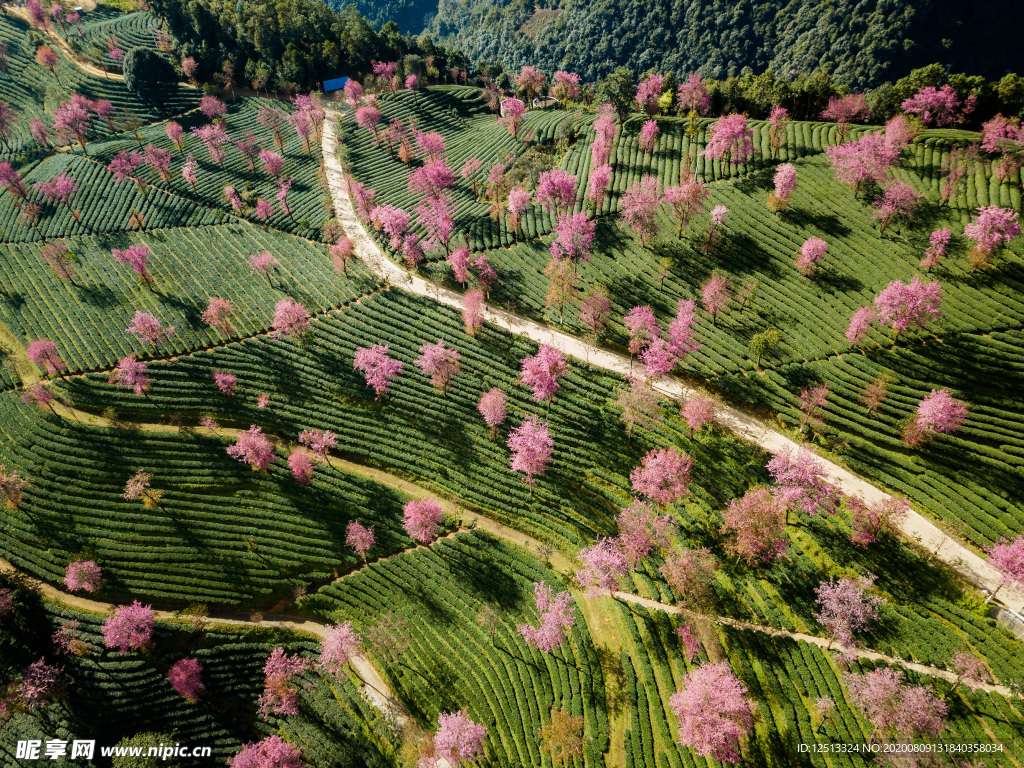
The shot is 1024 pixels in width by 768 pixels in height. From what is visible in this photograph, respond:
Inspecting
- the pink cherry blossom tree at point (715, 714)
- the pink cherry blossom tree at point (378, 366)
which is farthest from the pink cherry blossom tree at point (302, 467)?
the pink cherry blossom tree at point (715, 714)

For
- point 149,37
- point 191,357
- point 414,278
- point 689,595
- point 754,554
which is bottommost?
point 689,595

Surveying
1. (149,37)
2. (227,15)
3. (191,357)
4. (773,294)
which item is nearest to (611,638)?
(773,294)

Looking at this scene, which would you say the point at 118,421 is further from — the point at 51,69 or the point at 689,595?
the point at 51,69

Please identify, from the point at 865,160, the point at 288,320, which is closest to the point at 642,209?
the point at 865,160

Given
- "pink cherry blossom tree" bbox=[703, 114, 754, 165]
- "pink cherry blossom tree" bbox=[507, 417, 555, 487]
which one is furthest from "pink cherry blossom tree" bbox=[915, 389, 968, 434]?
"pink cherry blossom tree" bbox=[703, 114, 754, 165]

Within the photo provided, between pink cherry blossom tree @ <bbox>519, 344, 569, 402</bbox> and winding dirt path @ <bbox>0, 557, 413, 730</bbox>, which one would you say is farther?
pink cherry blossom tree @ <bbox>519, 344, 569, 402</bbox>

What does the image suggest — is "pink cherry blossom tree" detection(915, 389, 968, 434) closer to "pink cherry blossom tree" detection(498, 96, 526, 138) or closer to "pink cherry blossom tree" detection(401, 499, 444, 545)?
"pink cherry blossom tree" detection(401, 499, 444, 545)
